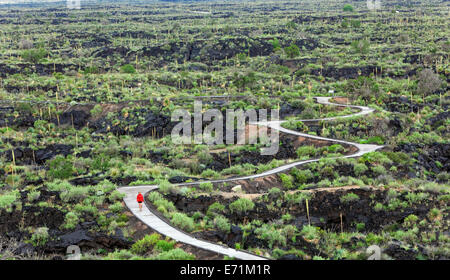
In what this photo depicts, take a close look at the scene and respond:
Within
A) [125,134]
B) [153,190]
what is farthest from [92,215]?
[125,134]

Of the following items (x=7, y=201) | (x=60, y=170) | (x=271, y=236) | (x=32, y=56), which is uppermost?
(x=32, y=56)

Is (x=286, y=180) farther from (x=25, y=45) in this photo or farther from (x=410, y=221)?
(x=25, y=45)

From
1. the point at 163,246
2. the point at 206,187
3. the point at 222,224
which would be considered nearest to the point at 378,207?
the point at 222,224

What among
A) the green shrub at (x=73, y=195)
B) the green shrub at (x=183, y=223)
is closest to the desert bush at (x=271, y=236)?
the green shrub at (x=183, y=223)

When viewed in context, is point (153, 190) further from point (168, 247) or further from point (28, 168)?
point (28, 168)

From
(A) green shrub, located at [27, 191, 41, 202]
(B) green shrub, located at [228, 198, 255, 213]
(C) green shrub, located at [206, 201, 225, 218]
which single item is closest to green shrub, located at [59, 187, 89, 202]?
(A) green shrub, located at [27, 191, 41, 202]

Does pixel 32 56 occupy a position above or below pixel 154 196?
above
